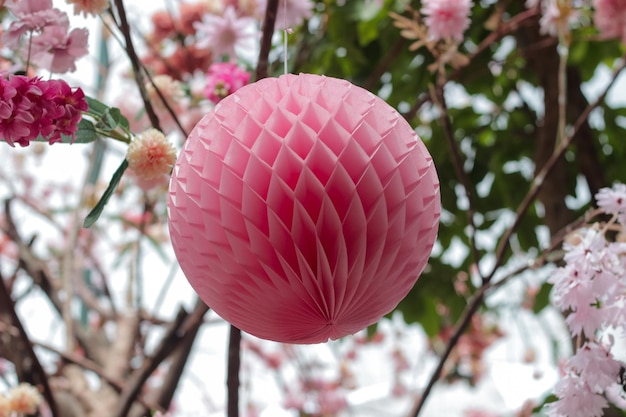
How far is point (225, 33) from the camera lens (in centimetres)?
88

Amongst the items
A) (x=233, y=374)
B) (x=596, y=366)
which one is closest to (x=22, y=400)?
(x=233, y=374)

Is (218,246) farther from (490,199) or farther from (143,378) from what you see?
(490,199)

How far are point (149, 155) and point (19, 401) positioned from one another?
1.21 feet

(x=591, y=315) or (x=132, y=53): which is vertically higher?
(x=132, y=53)

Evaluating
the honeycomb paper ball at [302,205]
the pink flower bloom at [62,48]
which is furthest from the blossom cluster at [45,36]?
the honeycomb paper ball at [302,205]

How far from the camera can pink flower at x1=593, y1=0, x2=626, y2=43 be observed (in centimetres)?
100

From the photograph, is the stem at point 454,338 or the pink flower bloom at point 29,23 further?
the stem at point 454,338

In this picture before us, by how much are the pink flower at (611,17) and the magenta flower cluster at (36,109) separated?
85 cm

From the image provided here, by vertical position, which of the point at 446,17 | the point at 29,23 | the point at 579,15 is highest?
the point at 579,15

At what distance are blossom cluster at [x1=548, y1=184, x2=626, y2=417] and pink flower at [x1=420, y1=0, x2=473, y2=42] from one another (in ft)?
1.02

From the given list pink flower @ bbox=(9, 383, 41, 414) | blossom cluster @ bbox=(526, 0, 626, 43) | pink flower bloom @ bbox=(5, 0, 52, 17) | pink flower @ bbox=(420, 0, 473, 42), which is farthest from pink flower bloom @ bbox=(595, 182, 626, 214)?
pink flower @ bbox=(9, 383, 41, 414)

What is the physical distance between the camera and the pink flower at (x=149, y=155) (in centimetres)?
53

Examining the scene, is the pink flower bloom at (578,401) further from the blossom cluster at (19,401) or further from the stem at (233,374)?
the blossom cluster at (19,401)

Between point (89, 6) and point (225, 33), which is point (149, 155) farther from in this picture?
point (225, 33)
